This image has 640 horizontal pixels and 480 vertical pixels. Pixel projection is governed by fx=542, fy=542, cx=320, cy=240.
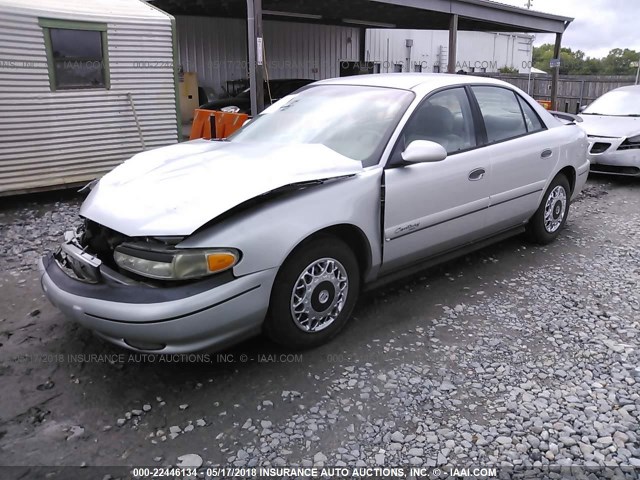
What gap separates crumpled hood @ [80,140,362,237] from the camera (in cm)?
282

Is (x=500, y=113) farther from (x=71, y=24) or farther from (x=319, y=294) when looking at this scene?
(x=71, y=24)

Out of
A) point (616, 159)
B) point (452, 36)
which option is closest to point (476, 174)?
point (616, 159)

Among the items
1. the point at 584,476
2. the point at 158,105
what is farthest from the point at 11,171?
the point at 584,476

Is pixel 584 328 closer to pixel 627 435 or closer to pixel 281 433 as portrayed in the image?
pixel 627 435

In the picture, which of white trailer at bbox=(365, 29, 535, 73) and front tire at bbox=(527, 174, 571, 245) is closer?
front tire at bbox=(527, 174, 571, 245)

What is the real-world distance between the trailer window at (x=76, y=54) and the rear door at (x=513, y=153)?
526 centimetres

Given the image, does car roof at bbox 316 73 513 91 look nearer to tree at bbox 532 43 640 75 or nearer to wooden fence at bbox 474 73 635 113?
wooden fence at bbox 474 73 635 113

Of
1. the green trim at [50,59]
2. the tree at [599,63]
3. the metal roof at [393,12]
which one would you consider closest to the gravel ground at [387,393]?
the green trim at [50,59]

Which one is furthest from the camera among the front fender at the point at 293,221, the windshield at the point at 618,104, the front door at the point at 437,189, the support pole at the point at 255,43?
the windshield at the point at 618,104

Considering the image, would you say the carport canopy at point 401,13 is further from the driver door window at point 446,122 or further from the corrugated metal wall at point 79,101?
the driver door window at point 446,122

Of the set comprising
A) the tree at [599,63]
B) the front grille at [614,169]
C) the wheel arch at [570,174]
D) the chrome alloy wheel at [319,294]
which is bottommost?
the chrome alloy wheel at [319,294]

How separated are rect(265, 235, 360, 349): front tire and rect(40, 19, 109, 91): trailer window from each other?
5468 mm

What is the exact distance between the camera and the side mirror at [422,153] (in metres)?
3.49

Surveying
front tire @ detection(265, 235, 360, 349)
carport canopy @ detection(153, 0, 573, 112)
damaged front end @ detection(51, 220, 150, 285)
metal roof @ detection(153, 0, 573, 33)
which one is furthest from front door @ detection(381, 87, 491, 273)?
metal roof @ detection(153, 0, 573, 33)
